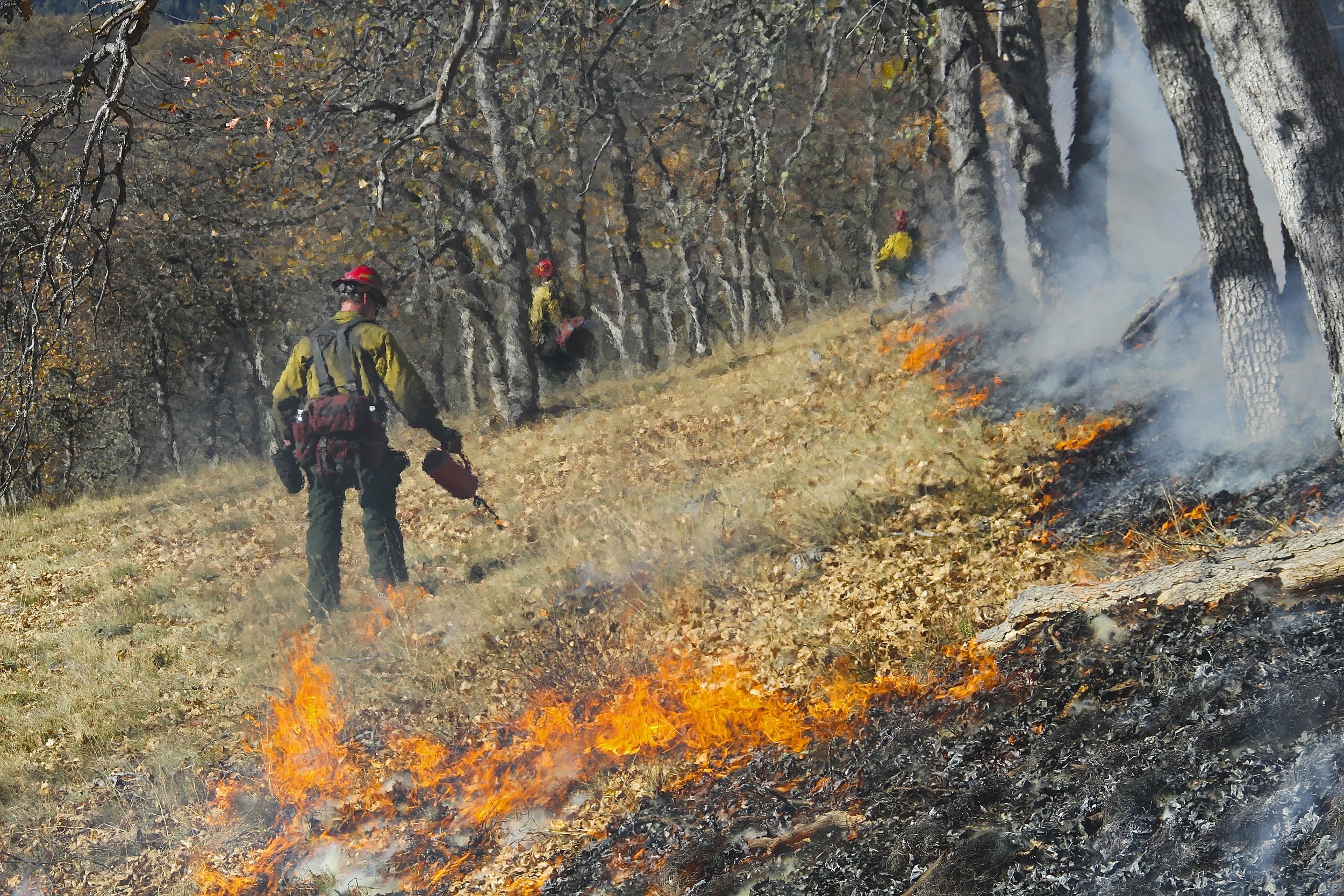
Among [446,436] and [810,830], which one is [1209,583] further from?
[446,436]

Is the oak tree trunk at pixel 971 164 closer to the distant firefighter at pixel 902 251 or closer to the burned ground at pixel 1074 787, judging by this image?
the distant firefighter at pixel 902 251

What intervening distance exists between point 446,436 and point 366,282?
1.24 m

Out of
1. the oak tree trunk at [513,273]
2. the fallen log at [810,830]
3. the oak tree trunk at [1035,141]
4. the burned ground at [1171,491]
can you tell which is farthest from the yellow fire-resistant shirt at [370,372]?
the oak tree trunk at [513,273]

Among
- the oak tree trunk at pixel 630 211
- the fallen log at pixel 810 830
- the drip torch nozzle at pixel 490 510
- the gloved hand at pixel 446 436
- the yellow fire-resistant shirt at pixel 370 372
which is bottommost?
the fallen log at pixel 810 830

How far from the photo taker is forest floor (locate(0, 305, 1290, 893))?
5.32 meters

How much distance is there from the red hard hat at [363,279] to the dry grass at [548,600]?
2.34m

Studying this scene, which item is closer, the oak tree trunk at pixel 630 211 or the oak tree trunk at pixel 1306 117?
the oak tree trunk at pixel 1306 117

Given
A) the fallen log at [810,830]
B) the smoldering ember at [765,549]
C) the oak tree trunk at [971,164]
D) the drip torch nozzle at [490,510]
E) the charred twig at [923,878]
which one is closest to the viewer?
the charred twig at [923,878]

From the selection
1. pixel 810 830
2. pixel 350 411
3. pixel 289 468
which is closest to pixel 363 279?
pixel 350 411

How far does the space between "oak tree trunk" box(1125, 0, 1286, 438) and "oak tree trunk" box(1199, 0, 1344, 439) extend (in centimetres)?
151

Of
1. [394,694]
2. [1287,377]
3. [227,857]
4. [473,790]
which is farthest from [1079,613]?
[227,857]

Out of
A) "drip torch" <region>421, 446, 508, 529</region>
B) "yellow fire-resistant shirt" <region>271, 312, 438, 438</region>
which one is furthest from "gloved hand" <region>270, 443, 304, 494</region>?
"drip torch" <region>421, 446, 508, 529</region>

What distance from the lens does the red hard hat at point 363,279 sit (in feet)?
22.8

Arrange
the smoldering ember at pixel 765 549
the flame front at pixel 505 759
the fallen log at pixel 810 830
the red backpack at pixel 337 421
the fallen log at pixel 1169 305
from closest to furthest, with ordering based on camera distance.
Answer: the smoldering ember at pixel 765 549 → the fallen log at pixel 810 830 → the flame front at pixel 505 759 → the red backpack at pixel 337 421 → the fallen log at pixel 1169 305
